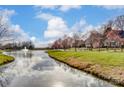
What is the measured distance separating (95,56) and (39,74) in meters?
1.54

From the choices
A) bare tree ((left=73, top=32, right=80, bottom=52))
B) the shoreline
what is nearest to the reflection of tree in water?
the shoreline

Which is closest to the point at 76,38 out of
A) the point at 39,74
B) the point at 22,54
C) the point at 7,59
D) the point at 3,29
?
the point at 39,74

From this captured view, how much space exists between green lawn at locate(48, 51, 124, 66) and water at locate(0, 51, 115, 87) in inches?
13.0

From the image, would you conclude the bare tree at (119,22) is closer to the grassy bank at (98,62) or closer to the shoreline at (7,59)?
the grassy bank at (98,62)

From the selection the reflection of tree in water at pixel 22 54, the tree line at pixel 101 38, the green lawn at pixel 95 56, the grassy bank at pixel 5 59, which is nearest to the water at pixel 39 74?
the reflection of tree in water at pixel 22 54

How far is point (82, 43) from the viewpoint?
8.61 m

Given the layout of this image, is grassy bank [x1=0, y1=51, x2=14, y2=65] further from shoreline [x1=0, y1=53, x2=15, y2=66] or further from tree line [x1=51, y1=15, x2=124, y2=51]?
tree line [x1=51, y1=15, x2=124, y2=51]

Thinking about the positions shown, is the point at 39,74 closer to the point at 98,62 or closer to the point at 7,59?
the point at 7,59

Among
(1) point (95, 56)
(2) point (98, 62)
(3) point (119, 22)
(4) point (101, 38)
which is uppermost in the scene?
(3) point (119, 22)

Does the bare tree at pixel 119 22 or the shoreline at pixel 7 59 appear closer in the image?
the bare tree at pixel 119 22

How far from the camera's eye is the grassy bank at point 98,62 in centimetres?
788

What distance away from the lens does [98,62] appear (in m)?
8.34

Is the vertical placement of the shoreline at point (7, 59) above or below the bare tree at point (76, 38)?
below
